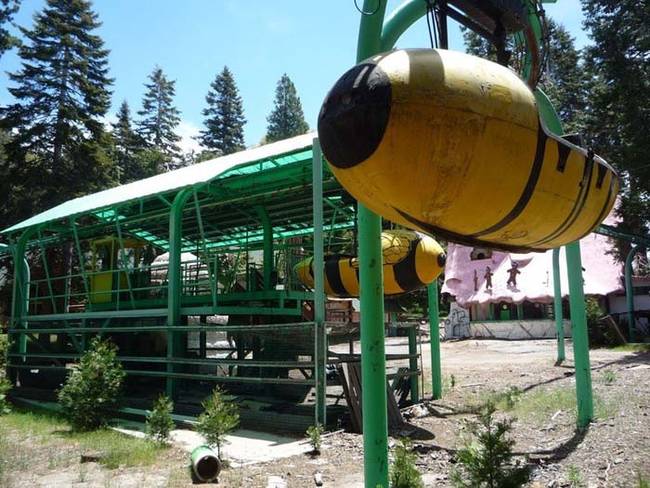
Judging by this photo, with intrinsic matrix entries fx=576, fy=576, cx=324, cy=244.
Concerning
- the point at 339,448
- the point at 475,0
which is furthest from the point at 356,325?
the point at 475,0

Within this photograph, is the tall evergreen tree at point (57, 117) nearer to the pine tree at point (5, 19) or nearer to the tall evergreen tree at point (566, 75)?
the pine tree at point (5, 19)

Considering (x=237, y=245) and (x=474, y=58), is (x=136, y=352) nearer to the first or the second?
(x=237, y=245)

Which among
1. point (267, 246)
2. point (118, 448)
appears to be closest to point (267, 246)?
point (267, 246)

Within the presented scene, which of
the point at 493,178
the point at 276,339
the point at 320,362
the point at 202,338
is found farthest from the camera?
the point at 202,338

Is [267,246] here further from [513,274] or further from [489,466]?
[513,274]

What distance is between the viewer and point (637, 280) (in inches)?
1190

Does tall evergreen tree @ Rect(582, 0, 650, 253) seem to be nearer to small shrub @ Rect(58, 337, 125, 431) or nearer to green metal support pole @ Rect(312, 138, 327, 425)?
green metal support pole @ Rect(312, 138, 327, 425)

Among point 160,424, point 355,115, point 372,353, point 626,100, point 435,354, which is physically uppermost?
point 626,100

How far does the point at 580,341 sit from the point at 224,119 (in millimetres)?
64067

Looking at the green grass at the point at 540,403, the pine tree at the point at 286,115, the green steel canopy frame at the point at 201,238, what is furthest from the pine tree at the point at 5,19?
the pine tree at the point at 286,115

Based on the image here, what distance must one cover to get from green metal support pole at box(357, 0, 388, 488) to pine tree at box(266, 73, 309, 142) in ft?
205

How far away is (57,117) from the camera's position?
33.8m

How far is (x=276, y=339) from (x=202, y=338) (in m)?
4.62

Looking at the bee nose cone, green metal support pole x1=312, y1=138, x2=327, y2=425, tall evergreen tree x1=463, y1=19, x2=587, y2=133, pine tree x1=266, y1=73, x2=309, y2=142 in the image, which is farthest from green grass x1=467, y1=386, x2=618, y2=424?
pine tree x1=266, y1=73, x2=309, y2=142
